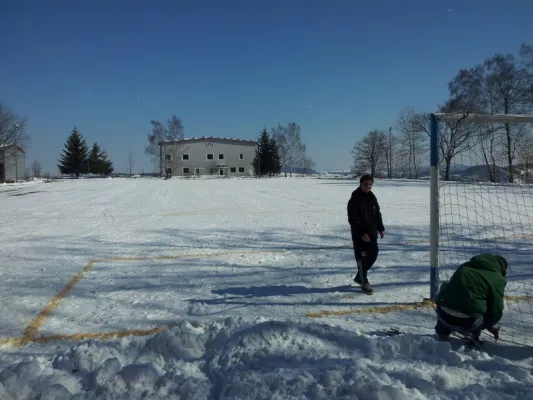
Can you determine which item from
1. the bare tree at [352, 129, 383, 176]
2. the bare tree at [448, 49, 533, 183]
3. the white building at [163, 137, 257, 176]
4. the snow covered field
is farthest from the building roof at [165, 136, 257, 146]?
the snow covered field

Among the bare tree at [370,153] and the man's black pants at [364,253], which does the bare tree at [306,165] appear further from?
the man's black pants at [364,253]

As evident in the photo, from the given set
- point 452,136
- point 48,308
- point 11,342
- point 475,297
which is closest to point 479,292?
point 475,297

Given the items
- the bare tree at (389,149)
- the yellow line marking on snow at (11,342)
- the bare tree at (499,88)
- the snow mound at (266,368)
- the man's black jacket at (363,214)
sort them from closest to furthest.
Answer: the snow mound at (266,368)
the yellow line marking on snow at (11,342)
the man's black jacket at (363,214)
the bare tree at (499,88)
the bare tree at (389,149)

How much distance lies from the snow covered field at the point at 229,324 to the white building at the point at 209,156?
207ft

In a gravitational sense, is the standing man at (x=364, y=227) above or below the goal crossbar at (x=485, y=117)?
below

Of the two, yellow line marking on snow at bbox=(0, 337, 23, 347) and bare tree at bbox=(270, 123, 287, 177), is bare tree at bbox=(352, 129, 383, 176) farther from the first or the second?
yellow line marking on snow at bbox=(0, 337, 23, 347)

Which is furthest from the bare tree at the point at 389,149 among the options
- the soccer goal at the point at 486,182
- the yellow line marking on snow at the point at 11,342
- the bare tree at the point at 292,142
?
the yellow line marking on snow at the point at 11,342

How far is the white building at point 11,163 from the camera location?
146 ft

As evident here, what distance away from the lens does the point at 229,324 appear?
362 centimetres

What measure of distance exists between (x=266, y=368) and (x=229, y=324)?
0.82 meters

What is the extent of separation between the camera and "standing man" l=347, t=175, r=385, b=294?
4984 mm

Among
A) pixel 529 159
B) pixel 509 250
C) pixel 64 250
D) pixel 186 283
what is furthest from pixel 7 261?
pixel 529 159

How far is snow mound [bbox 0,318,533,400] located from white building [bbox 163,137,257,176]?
6845 cm

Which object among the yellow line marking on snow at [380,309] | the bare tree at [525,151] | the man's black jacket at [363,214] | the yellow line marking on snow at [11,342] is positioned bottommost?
the yellow line marking on snow at [380,309]
